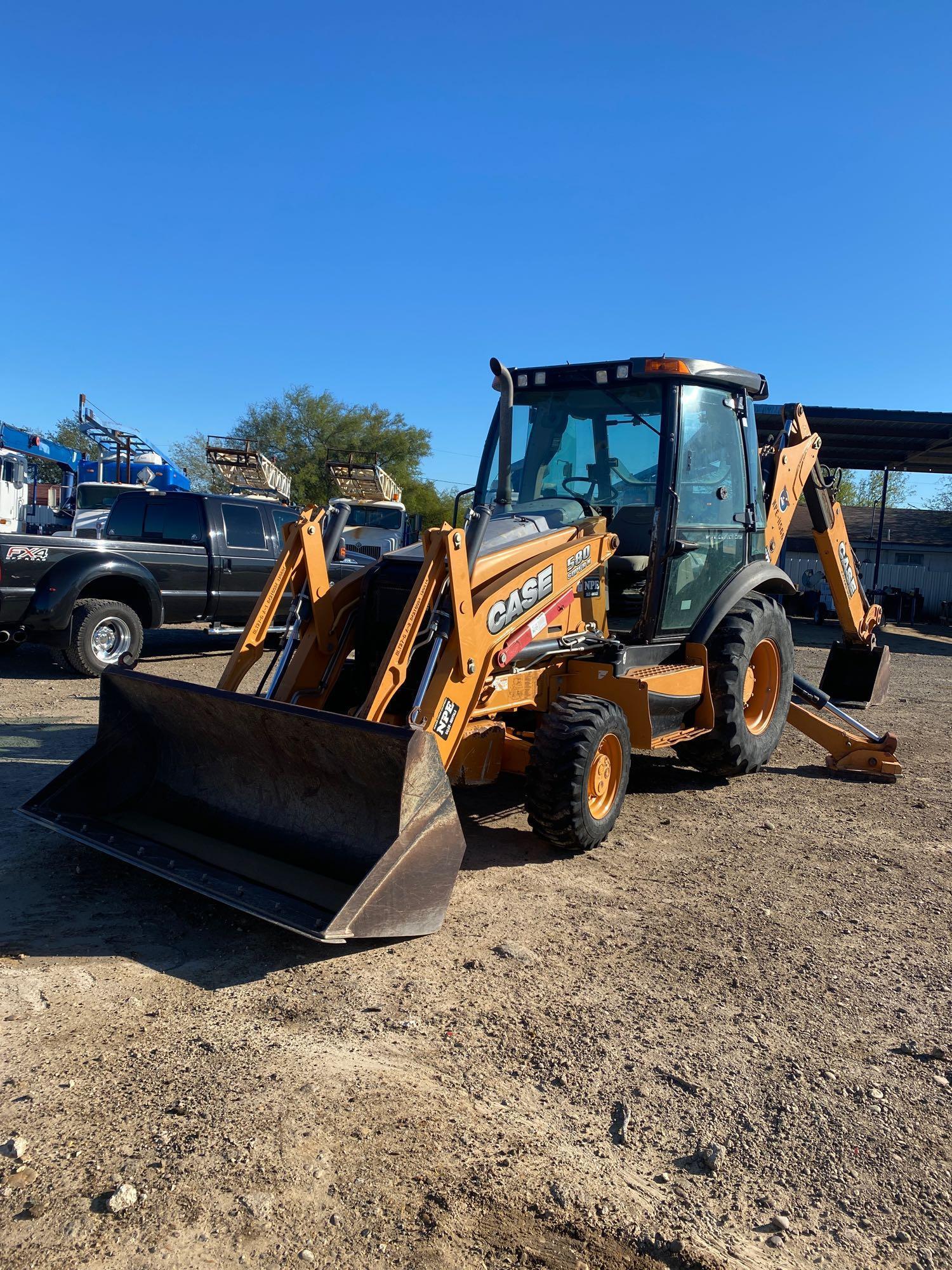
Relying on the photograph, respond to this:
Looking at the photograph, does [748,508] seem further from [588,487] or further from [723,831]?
[723,831]

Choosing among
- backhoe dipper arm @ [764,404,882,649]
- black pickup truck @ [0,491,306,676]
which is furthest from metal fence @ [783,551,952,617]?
black pickup truck @ [0,491,306,676]

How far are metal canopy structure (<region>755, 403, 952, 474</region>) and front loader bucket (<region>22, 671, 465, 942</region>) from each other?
1411 centimetres

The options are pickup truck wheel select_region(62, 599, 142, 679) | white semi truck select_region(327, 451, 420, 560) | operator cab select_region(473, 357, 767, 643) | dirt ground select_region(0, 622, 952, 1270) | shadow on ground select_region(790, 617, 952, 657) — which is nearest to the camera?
dirt ground select_region(0, 622, 952, 1270)

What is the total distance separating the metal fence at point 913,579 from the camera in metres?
28.4

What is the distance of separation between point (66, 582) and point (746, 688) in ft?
22.0

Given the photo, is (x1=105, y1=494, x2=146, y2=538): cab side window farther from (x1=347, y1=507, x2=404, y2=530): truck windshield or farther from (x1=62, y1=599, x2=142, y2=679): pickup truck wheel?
(x1=347, y1=507, x2=404, y2=530): truck windshield

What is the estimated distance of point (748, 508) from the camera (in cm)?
681

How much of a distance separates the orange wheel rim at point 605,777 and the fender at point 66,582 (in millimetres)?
6625

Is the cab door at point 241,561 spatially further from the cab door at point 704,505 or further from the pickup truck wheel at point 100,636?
the cab door at point 704,505

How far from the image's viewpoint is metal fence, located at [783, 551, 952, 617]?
93.1 ft

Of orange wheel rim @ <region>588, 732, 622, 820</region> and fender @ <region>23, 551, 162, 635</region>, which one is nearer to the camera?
orange wheel rim @ <region>588, 732, 622, 820</region>

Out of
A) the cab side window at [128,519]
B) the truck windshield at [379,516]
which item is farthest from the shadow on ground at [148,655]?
the truck windshield at [379,516]

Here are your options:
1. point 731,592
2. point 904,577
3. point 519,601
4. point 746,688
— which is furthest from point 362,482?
point 519,601

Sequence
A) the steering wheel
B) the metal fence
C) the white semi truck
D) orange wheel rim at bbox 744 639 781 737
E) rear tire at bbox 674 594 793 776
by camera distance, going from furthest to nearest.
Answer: the metal fence < the white semi truck < orange wheel rim at bbox 744 639 781 737 < rear tire at bbox 674 594 793 776 < the steering wheel
